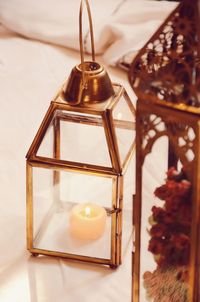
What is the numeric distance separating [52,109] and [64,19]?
88 cm

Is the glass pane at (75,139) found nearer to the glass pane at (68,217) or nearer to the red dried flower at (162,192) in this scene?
the glass pane at (68,217)

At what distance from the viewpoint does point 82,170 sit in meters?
1.17

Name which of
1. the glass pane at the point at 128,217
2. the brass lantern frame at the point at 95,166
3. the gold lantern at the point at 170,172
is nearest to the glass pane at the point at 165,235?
the gold lantern at the point at 170,172

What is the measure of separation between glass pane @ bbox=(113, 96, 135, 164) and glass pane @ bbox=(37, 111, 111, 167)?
34 millimetres

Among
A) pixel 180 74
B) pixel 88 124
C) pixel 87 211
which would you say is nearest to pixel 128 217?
pixel 87 211

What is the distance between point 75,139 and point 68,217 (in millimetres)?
152

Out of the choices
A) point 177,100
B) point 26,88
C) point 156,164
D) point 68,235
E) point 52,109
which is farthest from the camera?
point 26,88

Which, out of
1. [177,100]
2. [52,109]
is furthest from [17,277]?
[177,100]

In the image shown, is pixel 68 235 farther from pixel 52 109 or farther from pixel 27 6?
pixel 27 6

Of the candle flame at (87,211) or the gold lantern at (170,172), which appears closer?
the gold lantern at (170,172)

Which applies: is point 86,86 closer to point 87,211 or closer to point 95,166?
point 95,166

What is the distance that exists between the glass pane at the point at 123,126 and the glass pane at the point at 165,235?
0.65ft

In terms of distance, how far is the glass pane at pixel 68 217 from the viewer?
1.26 meters

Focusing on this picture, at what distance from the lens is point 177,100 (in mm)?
818
